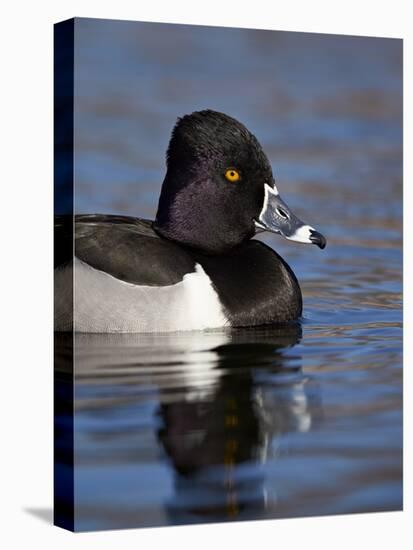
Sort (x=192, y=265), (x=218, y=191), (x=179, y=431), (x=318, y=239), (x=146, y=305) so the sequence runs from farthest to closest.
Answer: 1. (x=218, y=191)
2. (x=318, y=239)
3. (x=192, y=265)
4. (x=146, y=305)
5. (x=179, y=431)

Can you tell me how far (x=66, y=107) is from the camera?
8641 millimetres

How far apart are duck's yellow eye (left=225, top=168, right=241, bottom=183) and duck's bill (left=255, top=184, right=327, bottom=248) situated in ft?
0.68

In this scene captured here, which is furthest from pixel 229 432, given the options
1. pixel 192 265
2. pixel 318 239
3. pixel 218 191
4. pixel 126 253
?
pixel 218 191

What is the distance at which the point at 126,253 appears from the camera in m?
10.2

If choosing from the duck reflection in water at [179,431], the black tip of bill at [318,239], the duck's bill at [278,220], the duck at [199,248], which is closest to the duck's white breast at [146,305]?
the duck at [199,248]

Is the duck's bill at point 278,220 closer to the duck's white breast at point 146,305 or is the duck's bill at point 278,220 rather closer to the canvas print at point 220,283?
the canvas print at point 220,283

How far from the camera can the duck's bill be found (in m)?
10.8

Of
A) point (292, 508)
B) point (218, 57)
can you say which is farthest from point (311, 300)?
point (292, 508)

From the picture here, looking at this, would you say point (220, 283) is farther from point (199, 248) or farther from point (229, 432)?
point (229, 432)

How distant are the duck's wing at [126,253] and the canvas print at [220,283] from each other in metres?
0.01

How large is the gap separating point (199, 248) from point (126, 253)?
0.76 meters

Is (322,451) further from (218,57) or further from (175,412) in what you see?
(218,57)

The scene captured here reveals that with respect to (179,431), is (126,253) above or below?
above

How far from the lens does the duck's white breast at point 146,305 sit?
984cm
